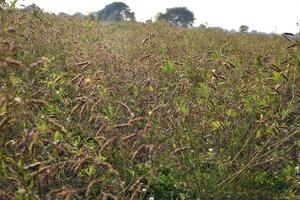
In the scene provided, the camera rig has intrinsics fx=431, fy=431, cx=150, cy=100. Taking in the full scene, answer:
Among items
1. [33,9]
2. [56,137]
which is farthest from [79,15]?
[56,137]

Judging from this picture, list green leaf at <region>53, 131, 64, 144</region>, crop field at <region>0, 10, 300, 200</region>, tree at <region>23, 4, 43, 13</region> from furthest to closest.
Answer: tree at <region>23, 4, 43, 13</region>
crop field at <region>0, 10, 300, 200</region>
green leaf at <region>53, 131, 64, 144</region>

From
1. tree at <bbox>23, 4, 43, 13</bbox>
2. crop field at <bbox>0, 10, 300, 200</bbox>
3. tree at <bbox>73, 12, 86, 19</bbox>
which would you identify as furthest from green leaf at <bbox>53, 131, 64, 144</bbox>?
tree at <bbox>73, 12, 86, 19</bbox>

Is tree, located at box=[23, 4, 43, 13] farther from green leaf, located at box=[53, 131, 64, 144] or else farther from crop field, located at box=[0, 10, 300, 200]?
green leaf, located at box=[53, 131, 64, 144]

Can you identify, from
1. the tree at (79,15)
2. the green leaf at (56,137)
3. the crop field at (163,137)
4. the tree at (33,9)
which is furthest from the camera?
the tree at (79,15)

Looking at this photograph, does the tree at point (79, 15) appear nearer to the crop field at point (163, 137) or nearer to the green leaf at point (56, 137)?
the crop field at point (163, 137)

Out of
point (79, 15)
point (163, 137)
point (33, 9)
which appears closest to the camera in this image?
point (163, 137)

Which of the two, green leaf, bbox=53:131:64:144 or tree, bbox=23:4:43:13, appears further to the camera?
tree, bbox=23:4:43:13

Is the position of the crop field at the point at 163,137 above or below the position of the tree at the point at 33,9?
below

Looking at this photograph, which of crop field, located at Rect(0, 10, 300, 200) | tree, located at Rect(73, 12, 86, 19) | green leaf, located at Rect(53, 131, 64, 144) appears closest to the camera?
green leaf, located at Rect(53, 131, 64, 144)

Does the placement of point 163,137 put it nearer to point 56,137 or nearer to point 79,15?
point 56,137

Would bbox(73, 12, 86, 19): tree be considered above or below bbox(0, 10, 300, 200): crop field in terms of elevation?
above

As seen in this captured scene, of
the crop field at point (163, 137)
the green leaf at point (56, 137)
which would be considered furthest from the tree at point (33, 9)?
the green leaf at point (56, 137)

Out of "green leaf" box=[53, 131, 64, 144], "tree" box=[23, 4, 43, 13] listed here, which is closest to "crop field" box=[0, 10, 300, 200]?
"green leaf" box=[53, 131, 64, 144]

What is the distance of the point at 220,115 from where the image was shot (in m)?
3.49
